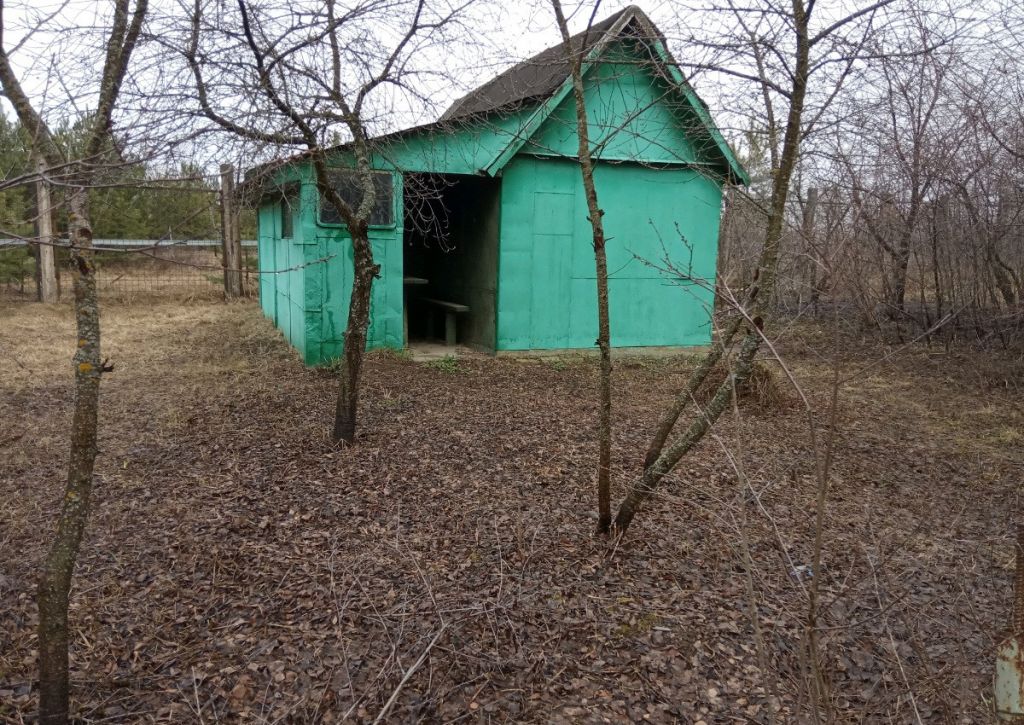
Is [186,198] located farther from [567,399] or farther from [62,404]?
[567,399]

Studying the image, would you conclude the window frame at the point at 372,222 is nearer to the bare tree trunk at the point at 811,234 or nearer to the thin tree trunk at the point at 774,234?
the bare tree trunk at the point at 811,234

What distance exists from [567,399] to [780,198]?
4521 millimetres

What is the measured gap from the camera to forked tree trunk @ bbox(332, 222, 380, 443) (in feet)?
18.5

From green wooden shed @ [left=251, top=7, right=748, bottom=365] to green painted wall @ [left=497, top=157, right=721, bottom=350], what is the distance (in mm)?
17

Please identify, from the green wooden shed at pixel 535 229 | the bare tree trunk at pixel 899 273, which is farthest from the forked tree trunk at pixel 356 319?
the bare tree trunk at pixel 899 273

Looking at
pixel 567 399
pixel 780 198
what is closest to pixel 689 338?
pixel 567 399

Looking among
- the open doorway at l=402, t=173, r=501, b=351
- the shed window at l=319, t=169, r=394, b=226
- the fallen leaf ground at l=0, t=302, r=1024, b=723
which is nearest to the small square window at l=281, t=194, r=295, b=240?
the shed window at l=319, t=169, r=394, b=226

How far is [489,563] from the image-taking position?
164 inches

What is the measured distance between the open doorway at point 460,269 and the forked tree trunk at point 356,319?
317 centimetres

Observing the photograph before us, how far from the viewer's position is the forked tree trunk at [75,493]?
8.11 feet

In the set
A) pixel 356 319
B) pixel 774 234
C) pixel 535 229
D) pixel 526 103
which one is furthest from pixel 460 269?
pixel 774 234

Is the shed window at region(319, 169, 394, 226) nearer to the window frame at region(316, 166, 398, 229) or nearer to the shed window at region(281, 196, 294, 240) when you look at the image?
the window frame at region(316, 166, 398, 229)

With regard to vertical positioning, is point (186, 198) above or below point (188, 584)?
above

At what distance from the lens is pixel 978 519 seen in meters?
5.02
